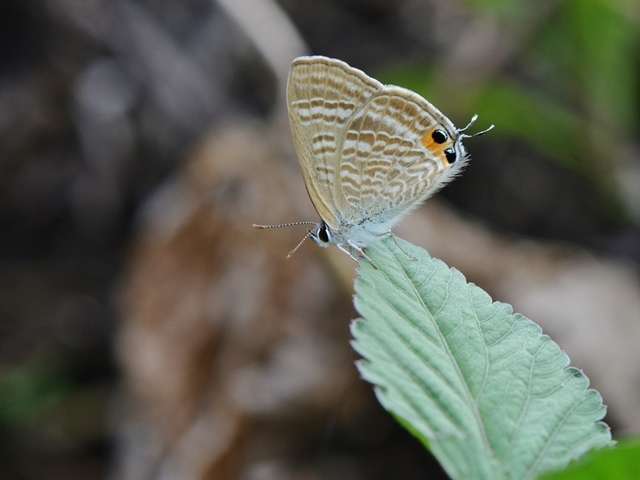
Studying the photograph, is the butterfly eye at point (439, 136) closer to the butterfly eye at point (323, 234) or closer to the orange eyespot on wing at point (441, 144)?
the orange eyespot on wing at point (441, 144)

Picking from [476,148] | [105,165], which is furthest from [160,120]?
[476,148]

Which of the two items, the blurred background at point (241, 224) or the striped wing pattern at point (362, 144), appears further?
the blurred background at point (241, 224)

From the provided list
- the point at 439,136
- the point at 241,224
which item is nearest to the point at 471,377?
the point at 439,136

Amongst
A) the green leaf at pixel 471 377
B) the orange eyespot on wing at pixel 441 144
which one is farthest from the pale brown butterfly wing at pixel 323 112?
the green leaf at pixel 471 377

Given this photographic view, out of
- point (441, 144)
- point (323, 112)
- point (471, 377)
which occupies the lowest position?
point (471, 377)

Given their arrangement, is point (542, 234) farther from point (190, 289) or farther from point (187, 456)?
point (187, 456)

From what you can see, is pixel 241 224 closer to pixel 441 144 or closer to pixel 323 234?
pixel 323 234
